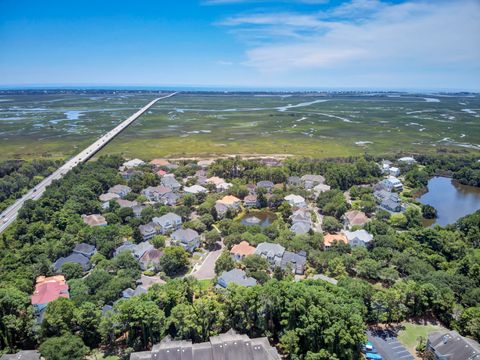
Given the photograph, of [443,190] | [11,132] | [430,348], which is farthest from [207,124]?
[430,348]

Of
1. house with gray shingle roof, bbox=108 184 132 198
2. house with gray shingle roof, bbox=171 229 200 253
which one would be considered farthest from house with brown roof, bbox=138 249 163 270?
house with gray shingle roof, bbox=108 184 132 198

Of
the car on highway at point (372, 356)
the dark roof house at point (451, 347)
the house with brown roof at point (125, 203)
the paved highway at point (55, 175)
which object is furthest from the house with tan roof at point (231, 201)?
the dark roof house at point (451, 347)

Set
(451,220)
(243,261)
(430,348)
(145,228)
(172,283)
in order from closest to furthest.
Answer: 1. (430,348)
2. (172,283)
3. (243,261)
4. (145,228)
5. (451,220)

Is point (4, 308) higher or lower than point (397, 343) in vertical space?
higher

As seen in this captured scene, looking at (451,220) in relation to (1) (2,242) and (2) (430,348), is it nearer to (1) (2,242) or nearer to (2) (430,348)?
(2) (430,348)

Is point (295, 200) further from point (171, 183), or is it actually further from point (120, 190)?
point (120, 190)

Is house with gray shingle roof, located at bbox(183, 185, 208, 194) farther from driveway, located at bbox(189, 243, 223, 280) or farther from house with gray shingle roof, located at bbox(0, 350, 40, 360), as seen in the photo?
house with gray shingle roof, located at bbox(0, 350, 40, 360)
